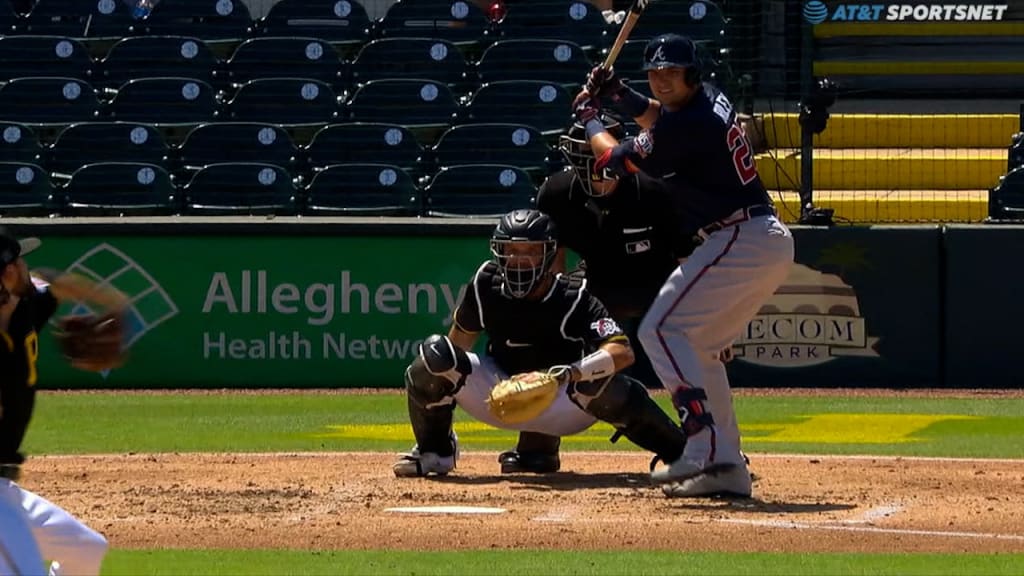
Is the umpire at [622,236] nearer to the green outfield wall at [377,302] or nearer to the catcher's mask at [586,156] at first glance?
the catcher's mask at [586,156]

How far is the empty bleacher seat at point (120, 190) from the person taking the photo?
48.4ft

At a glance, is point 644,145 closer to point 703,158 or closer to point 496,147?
point 703,158

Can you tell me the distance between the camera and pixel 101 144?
15.5 m

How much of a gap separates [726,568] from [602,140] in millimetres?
2344

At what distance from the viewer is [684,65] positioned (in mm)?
7449

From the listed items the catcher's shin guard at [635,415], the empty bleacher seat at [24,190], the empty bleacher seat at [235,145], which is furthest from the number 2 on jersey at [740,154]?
the empty bleacher seat at [24,190]

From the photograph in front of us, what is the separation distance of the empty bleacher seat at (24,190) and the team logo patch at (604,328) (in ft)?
26.3

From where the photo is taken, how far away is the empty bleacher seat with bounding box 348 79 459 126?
15.8 m

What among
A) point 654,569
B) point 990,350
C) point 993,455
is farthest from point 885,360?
point 654,569

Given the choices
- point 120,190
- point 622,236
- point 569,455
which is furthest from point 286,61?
point 622,236

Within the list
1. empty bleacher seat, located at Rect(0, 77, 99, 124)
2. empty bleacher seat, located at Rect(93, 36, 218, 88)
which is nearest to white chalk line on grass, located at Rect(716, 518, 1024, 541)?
empty bleacher seat, located at Rect(0, 77, 99, 124)

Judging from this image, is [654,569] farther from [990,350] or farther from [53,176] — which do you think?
[53,176]

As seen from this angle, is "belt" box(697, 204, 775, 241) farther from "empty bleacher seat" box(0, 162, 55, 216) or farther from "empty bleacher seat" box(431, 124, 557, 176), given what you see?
"empty bleacher seat" box(0, 162, 55, 216)

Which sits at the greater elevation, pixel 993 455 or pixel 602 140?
pixel 602 140
